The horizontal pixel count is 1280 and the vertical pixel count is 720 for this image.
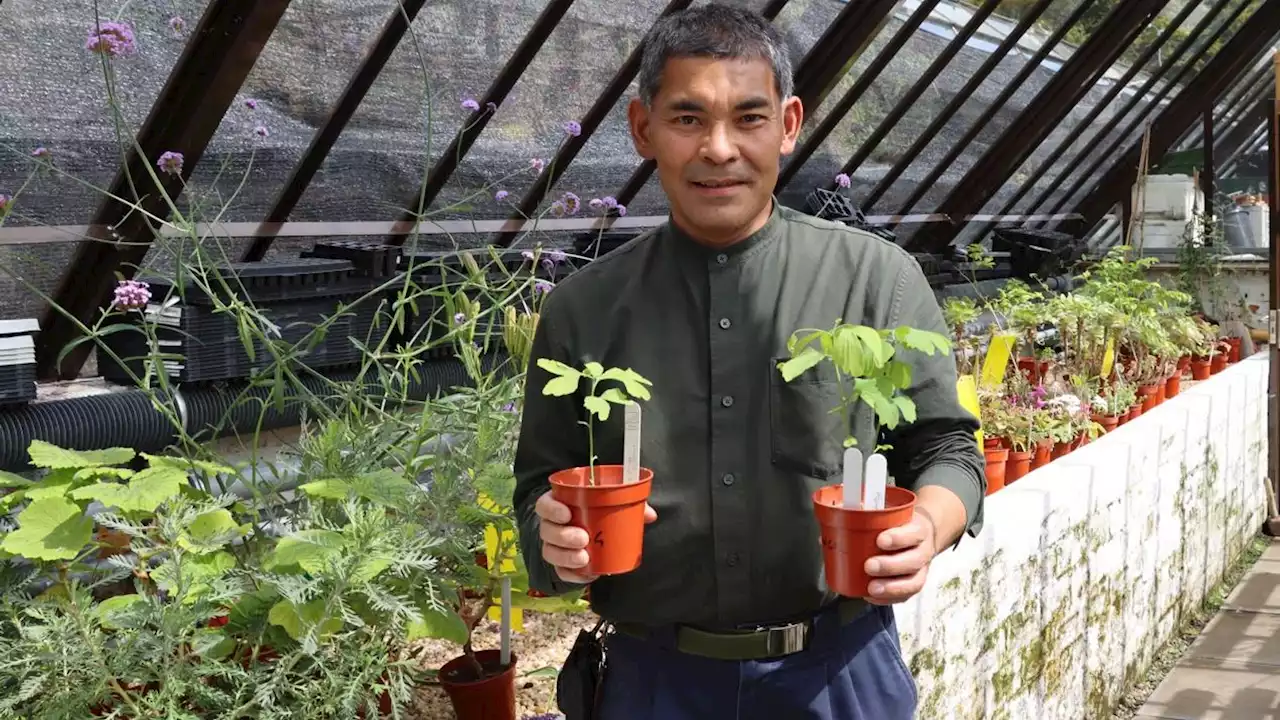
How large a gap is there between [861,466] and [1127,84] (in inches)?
342

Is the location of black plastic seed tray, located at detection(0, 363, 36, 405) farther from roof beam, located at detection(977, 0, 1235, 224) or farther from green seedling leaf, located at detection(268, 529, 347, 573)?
roof beam, located at detection(977, 0, 1235, 224)

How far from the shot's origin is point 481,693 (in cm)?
182

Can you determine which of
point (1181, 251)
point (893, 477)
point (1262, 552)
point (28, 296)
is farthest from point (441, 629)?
point (1181, 251)

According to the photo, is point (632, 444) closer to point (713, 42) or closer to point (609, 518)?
point (609, 518)

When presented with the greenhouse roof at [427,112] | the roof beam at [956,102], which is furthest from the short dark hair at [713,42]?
the roof beam at [956,102]

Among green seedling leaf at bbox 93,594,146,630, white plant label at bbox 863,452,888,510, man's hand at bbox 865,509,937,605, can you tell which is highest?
white plant label at bbox 863,452,888,510

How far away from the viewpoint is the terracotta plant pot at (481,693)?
1815mm

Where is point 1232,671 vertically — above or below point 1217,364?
below

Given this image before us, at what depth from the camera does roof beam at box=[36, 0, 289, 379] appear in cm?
338

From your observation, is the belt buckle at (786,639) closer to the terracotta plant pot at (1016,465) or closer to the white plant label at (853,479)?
the white plant label at (853,479)

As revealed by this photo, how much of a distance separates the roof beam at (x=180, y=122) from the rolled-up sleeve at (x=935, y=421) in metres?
2.57

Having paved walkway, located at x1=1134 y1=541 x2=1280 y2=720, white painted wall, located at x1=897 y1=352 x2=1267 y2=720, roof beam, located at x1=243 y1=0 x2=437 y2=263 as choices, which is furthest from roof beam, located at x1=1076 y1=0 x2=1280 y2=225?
roof beam, located at x1=243 y1=0 x2=437 y2=263

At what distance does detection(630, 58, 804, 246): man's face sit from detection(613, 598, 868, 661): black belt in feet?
1.42

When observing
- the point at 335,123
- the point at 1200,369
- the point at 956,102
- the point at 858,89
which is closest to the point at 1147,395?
the point at 1200,369
